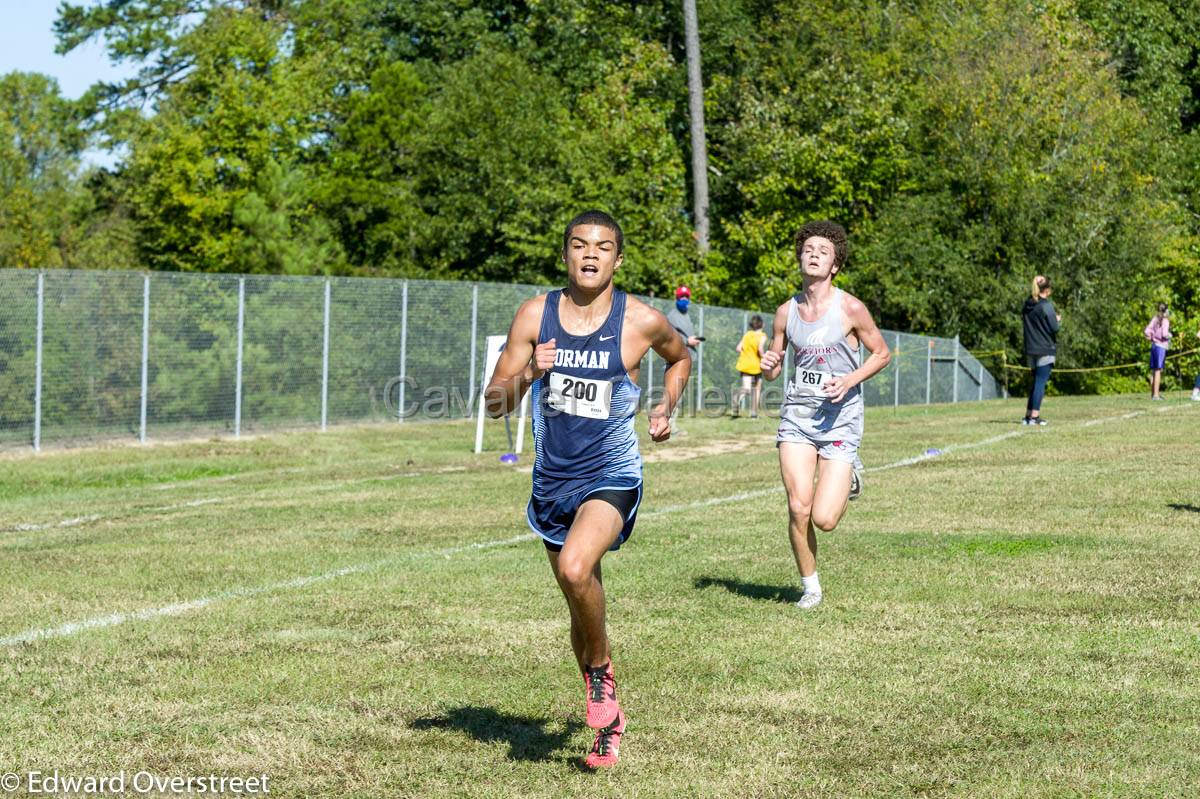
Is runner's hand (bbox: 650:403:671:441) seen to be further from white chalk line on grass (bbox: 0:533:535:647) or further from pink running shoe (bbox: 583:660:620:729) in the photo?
white chalk line on grass (bbox: 0:533:535:647)

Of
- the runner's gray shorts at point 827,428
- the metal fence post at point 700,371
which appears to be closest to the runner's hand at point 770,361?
the runner's gray shorts at point 827,428

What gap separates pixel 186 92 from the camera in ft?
146

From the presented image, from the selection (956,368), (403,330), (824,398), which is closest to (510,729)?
(824,398)

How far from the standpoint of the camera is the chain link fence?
20.1 meters

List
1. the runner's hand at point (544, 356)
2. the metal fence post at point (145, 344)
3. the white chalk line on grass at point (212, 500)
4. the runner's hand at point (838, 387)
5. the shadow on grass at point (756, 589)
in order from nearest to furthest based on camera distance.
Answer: the runner's hand at point (544, 356) → the runner's hand at point (838, 387) → the shadow on grass at point (756, 589) → the white chalk line on grass at point (212, 500) → the metal fence post at point (145, 344)

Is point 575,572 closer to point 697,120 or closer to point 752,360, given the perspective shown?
point 752,360

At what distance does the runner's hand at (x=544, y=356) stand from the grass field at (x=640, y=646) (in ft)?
4.71

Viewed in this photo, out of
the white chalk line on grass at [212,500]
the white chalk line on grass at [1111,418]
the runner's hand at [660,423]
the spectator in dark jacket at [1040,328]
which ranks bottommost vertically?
the white chalk line on grass at [212,500]

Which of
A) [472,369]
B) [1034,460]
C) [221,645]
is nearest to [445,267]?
[472,369]

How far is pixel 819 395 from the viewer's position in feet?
28.8

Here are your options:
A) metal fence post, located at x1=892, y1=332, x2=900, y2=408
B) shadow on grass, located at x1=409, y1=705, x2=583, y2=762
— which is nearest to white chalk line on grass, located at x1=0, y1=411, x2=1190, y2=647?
shadow on grass, located at x1=409, y1=705, x2=583, y2=762

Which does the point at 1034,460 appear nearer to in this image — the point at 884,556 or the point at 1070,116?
the point at 884,556

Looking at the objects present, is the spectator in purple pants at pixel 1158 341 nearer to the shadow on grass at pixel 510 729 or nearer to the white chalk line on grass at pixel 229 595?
the white chalk line on grass at pixel 229 595

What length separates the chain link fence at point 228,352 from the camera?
20125mm
